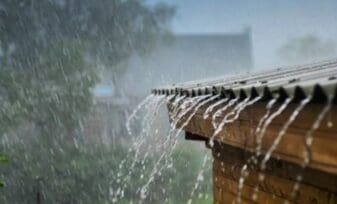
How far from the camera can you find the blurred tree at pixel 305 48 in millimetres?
20891

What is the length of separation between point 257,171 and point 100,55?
41.0 feet

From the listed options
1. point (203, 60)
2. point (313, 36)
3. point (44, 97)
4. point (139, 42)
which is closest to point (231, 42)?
point (203, 60)

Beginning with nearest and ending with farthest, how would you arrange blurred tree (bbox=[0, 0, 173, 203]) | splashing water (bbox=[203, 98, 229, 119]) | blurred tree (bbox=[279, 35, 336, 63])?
1. splashing water (bbox=[203, 98, 229, 119])
2. blurred tree (bbox=[0, 0, 173, 203])
3. blurred tree (bbox=[279, 35, 336, 63])

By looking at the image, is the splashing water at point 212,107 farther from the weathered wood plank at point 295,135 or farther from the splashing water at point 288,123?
the splashing water at point 288,123

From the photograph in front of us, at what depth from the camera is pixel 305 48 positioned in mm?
21844

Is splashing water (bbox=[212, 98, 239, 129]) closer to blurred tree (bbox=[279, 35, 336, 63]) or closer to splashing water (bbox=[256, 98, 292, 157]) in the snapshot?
splashing water (bbox=[256, 98, 292, 157])

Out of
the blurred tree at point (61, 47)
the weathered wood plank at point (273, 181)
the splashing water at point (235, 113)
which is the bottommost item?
the weathered wood plank at point (273, 181)

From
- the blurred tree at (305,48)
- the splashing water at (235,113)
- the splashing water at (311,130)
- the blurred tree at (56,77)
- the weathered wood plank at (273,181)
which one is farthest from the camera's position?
the blurred tree at (305,48)

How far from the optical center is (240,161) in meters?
2.31

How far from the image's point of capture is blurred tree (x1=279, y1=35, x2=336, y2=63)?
68.5 feet

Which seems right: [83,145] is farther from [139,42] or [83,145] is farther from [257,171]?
[257,171]

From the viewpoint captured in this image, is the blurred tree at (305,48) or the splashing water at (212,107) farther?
the blurred tree at (305,48)

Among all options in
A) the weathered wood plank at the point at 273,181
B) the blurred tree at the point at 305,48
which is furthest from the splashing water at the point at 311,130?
the blurred tree at the point at 305,48

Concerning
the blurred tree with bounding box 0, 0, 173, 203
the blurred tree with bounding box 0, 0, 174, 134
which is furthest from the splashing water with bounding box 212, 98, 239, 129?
the blurred tree with bounding box 0, 0, 174, 134
